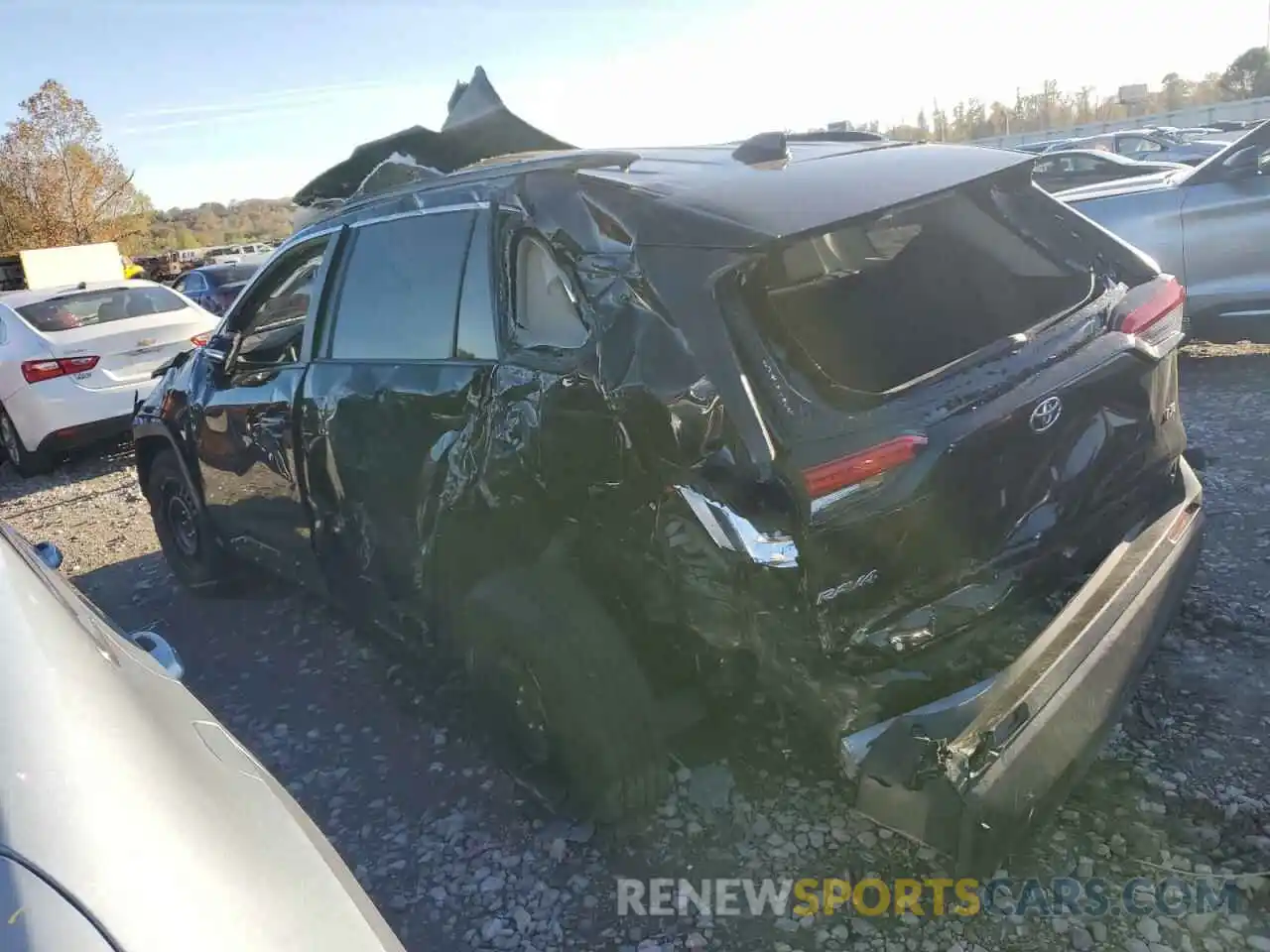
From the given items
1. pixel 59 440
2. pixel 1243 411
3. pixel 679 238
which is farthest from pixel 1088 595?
pixel 59 440

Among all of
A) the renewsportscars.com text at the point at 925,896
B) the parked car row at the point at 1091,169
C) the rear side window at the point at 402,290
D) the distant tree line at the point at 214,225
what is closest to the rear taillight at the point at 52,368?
the rear side window at the point at 402,290

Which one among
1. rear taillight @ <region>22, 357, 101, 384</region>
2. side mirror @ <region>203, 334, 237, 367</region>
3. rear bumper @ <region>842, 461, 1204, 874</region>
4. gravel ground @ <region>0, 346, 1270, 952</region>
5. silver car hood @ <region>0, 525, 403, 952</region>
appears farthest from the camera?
rear taillight @ <region>22, 357, 101, 384</region>

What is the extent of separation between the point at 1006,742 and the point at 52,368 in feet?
27.0

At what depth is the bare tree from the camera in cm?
4028

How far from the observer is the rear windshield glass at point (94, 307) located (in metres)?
8.40

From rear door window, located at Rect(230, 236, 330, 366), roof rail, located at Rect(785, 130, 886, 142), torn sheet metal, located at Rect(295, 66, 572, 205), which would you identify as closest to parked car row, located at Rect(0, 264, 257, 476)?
rear door window, located at Rect(230, 236, 330, 366)

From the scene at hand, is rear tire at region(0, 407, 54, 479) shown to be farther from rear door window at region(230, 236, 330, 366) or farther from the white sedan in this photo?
rear door window at region(230, 236, 330, 366)

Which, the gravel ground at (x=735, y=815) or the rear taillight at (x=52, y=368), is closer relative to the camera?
the gravel ground at (x=735, y=815)

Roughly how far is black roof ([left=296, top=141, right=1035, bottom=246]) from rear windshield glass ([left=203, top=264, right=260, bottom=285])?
1476 centimetres

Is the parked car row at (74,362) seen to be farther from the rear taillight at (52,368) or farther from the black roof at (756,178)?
the black roof at (756,178)

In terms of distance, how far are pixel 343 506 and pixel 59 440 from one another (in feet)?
19.2

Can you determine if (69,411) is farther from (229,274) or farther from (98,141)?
(98,141)

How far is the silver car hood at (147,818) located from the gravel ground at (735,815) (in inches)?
46.3

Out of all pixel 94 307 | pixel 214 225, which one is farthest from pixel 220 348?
pixel 214 225
